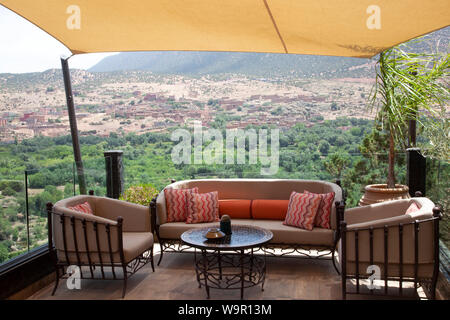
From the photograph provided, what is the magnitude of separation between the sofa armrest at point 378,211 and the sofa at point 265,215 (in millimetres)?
168

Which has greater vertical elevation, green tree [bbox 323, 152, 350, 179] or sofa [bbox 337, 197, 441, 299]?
green tree [bbox 323, 152, 350, 179]

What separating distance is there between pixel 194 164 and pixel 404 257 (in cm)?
820

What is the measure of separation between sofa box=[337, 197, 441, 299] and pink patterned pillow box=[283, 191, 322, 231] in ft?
3.66

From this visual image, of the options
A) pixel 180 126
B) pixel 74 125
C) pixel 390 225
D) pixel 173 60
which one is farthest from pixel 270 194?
pixel 173 60

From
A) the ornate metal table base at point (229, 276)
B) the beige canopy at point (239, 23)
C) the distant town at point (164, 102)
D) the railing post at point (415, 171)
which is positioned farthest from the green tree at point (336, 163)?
the distant town at point (164, 102)

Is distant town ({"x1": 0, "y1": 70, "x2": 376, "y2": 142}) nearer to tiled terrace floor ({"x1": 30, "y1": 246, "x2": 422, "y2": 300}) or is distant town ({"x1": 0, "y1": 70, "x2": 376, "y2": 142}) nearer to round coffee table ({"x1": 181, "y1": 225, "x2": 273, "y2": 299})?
tiled terrace floor ({"x1": 30, "y1": 246, "x2": 422, "y2": 300})

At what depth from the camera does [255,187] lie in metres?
5.58

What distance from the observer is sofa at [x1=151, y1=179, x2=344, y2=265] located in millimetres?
4566

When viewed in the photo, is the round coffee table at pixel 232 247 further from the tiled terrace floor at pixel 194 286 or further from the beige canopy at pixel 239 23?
the beige canopy at pixel 239 23

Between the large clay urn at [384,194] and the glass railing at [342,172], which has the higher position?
the glass railing at [342,172]

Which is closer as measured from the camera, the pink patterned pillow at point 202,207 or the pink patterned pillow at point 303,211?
the pink patterned pillow at point 303,211

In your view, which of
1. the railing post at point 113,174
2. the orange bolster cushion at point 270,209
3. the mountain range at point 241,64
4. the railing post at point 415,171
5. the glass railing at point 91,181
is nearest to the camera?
the glass railing at point 91,181

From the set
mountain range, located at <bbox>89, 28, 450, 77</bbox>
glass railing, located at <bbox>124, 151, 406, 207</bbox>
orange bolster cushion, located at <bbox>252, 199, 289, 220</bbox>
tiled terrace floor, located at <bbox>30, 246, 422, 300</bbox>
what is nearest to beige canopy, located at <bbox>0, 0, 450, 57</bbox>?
orange bolster cushion, located at <bbox>252, 199, 289, 220</bbox>

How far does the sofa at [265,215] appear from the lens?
4.57 m
